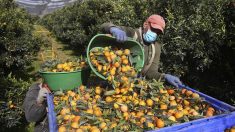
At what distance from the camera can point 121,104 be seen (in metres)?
2.76

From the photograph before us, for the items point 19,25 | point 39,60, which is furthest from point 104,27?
point 39,60

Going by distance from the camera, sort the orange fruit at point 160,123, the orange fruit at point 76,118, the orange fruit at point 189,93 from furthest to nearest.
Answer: the orange fruit at point 189,93 < the orange fruit at point 76,118 < the orange fruit at point 160,123

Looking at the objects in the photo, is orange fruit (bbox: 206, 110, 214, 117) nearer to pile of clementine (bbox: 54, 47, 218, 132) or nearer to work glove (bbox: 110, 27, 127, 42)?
pile of clementine (bbox: 54, 47, 218, 132)

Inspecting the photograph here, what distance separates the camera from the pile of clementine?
248cm

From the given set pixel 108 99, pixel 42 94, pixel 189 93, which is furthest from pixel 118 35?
pixel 42 94

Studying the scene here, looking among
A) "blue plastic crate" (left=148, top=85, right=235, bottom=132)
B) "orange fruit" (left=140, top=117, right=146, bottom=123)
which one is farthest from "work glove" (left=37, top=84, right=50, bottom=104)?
"blue plastic crate" (left=148, top=85, right=235, bottom=132)

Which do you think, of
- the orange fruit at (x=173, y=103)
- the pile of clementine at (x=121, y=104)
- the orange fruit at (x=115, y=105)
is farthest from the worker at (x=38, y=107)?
the orange fruit at (x=173, y=103)

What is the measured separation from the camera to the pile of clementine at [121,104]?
8.14 feet

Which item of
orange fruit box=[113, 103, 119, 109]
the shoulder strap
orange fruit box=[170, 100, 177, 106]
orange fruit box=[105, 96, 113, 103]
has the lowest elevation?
orange fruit box=[170, 100, 177, 106]

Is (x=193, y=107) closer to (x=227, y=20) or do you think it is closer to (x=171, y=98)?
(x=171, y=98)

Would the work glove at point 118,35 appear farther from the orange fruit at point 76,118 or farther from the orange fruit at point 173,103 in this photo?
the orange fruit at point 76,118

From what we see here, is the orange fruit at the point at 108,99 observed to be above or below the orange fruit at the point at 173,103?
above

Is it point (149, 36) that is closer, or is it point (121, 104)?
point (121, 104)

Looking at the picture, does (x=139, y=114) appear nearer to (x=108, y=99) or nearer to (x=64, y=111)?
(x=108, y=99)
